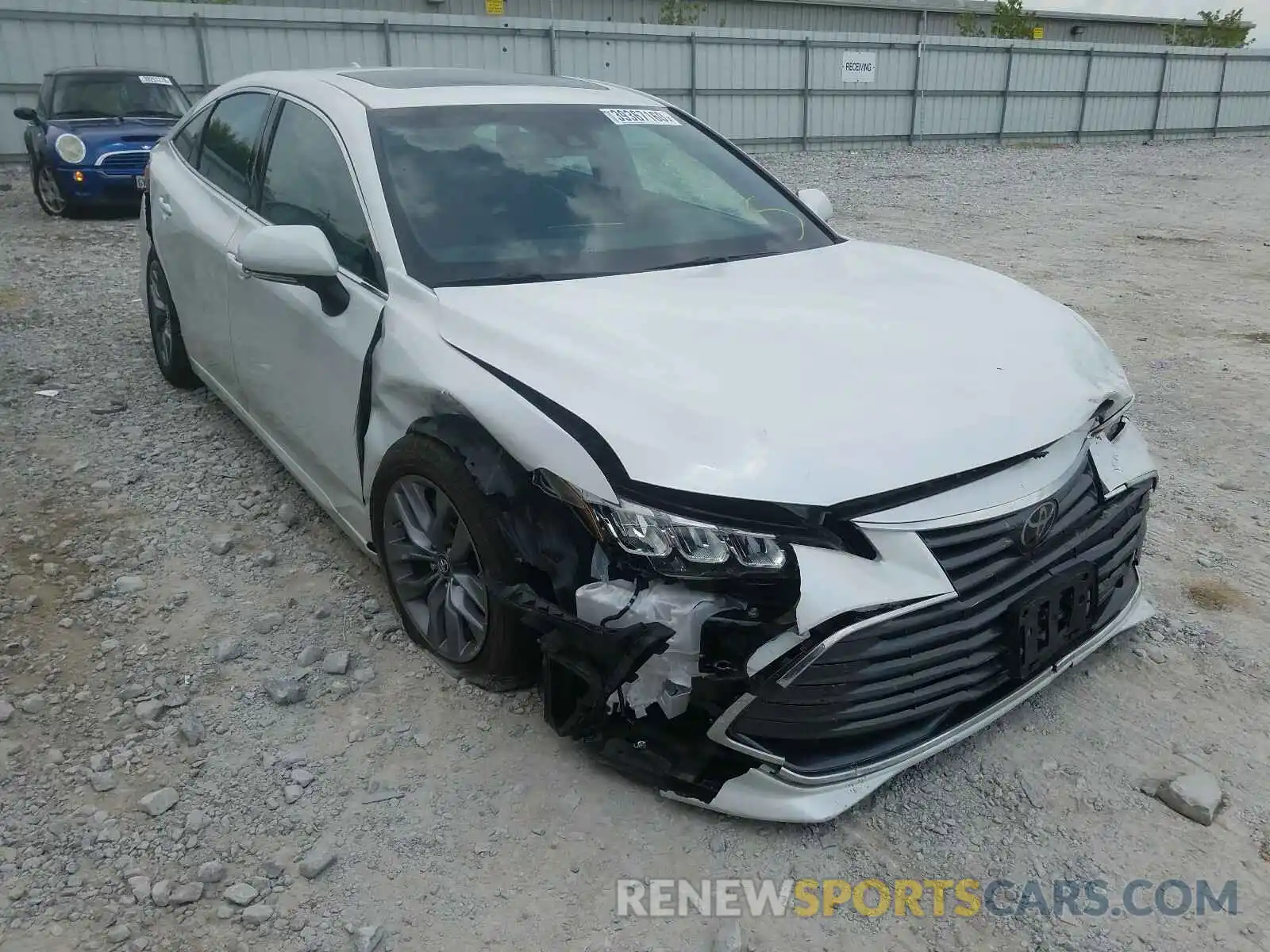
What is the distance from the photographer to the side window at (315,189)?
3.07 metres

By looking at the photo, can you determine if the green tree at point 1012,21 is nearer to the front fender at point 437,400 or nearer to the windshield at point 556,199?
the windshield at point 556,199

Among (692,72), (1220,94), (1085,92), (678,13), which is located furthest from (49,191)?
(1220,94)

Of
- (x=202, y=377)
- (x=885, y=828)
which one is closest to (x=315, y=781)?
(x=885, y=828)

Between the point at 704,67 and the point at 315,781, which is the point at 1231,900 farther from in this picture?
the point at 704,67

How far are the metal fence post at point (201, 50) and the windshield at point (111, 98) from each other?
421 cm

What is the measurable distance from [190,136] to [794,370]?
3632 mm

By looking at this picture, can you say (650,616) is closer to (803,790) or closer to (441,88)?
(803,790)

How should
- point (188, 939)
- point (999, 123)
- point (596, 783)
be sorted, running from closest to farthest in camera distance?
point (188, 939) → point (596, 783) → point (999, 123)

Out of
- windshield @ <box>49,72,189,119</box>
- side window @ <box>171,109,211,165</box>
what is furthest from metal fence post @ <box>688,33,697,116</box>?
side window @ <box>171,109,211,165</box>

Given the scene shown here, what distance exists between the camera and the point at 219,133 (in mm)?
4363

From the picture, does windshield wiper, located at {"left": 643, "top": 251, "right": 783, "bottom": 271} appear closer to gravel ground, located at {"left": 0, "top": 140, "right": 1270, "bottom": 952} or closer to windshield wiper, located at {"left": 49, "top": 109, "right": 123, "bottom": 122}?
gravel ground, located at {"left": 0, "top": 140, "right": 1270, "bottom": 952}

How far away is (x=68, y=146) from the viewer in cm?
1007

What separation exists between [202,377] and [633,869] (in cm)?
345

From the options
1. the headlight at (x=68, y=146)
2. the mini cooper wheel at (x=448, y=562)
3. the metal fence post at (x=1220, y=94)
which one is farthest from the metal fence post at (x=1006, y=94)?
the mini cooper wheel at (x=448, y=562)
